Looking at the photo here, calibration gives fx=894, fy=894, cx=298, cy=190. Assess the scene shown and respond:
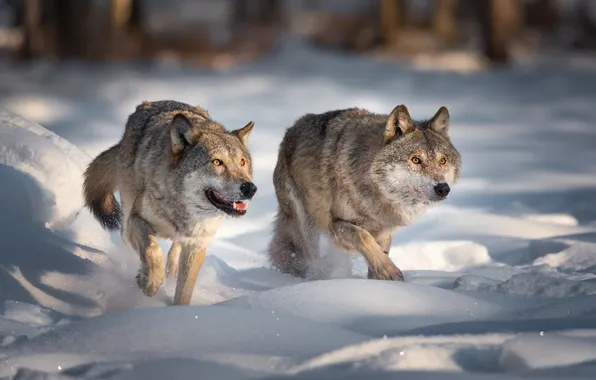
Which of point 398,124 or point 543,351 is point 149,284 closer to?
point 398,124

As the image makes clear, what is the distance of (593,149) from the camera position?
14.5m

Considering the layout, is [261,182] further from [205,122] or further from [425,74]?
[425,74]

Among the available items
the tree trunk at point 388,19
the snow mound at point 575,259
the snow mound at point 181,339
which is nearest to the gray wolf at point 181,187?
the snow mound at point 181,339

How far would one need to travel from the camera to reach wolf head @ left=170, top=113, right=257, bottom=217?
5.97m

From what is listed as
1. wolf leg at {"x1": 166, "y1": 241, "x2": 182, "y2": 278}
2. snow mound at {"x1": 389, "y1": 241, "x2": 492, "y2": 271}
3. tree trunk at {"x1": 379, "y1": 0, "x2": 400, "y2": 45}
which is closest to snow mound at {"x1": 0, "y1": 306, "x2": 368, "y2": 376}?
wolf leg at {"x1": 166, "y1": 241, "x2": 182, "y2": 278}

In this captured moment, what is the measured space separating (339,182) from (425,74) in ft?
68.1

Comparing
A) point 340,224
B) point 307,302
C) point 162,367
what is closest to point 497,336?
point 307,302

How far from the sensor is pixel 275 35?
138ft

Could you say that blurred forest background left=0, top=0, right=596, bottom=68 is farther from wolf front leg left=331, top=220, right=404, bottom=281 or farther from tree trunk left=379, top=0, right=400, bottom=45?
wolf front leg left=331, top=220, right=404, bottom=281

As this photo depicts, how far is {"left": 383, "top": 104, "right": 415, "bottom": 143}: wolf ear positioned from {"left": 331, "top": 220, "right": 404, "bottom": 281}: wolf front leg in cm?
73

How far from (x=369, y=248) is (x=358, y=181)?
1.80 ft

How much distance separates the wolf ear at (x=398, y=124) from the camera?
265 inches

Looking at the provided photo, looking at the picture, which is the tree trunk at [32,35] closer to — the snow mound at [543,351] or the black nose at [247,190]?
the black nose at [247,190]

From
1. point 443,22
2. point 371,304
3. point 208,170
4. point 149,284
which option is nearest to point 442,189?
point 371,304
